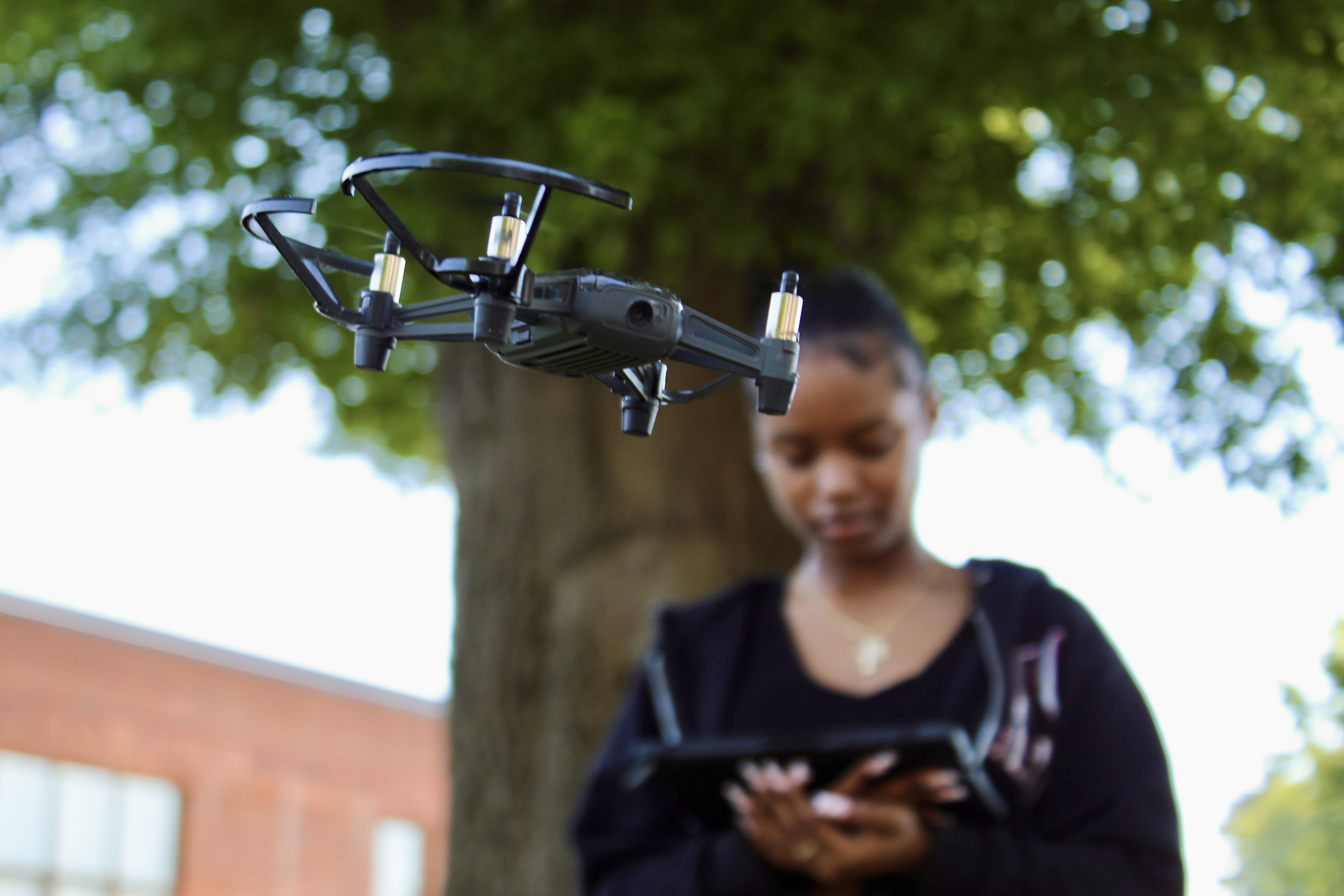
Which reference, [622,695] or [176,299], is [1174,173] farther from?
[176,299]

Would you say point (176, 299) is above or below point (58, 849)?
above

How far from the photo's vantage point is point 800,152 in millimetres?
4426

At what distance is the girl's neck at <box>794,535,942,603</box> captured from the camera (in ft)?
9.27

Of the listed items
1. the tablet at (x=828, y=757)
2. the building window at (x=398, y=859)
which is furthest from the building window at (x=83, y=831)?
the tablet at (x=828, y=757)

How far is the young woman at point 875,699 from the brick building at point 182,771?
38.7 feet

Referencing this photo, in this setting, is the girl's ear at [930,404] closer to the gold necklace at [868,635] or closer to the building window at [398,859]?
the gold necklace at [868,635]

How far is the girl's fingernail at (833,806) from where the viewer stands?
233 cm

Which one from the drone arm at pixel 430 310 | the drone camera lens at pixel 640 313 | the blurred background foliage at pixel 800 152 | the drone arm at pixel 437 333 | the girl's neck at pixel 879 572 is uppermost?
the blurred background foliage at pixel 800 152

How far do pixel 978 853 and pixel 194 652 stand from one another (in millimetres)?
14964

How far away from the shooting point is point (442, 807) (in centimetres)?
1923

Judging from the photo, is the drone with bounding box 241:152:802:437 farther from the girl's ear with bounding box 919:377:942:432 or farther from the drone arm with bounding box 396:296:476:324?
the girl's ear with bounding box 919:377:942:432

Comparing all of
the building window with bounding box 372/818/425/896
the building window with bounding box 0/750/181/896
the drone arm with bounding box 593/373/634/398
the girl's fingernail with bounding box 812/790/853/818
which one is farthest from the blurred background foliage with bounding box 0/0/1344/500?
the building window with bounding box 372/818/425/896

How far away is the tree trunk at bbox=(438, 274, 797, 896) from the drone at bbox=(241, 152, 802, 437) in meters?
3.82

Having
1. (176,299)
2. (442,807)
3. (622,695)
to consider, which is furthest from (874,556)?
(442,807)
